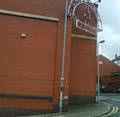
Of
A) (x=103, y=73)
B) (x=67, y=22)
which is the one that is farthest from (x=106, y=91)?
(x=67, y=22)

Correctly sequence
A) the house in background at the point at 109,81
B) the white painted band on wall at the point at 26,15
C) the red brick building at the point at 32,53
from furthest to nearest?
the house in background at the point at 109,81 → the white painted band on wall at the point at 26,15 → the red brick building at the point at 32,53

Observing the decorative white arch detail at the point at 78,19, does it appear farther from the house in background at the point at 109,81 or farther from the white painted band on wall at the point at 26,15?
the house in background at the point at 109,81

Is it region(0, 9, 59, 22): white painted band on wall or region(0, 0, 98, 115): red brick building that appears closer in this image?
region(0, 0, 98, 115): red brick building

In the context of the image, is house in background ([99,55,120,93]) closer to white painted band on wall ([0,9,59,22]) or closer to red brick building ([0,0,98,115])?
red brick building ([0,0,98,115])

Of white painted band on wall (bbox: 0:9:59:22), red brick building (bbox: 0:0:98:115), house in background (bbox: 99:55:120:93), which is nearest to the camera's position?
red brick building (bbox: 0:0:98:115)

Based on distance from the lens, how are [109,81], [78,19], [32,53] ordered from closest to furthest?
[32,53] → [78,19] → [109,81]

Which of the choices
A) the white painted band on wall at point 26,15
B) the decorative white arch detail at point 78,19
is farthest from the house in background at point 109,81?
the white painted band on wall at point 26,15

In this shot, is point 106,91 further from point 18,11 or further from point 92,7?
point 18,11

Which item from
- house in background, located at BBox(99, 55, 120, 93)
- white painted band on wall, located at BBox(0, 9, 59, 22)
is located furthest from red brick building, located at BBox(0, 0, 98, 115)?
house in background, located at BBox(99, 55, 120, 93)

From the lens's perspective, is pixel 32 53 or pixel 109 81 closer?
pixel 32 53

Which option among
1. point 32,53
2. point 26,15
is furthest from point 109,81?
point 26,15

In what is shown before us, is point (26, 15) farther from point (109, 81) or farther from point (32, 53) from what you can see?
point (109, 81)

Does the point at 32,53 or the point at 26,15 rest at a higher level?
the point at 26,15

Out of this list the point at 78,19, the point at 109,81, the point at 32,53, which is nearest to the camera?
the point at 32,53
